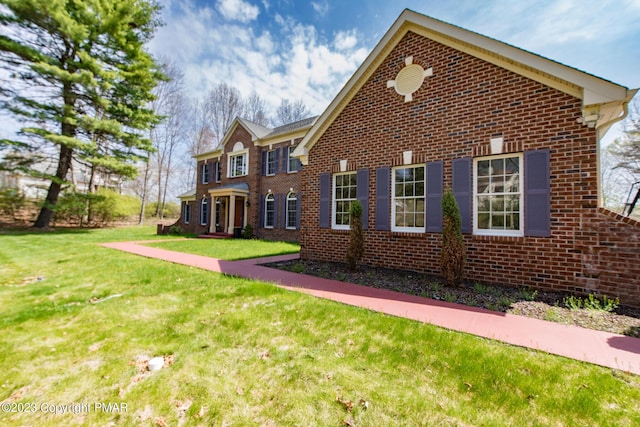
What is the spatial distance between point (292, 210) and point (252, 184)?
375 cm

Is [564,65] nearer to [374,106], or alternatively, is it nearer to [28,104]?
[374,106]

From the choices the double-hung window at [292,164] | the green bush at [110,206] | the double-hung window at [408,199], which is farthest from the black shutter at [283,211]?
the green bush at [110,206]

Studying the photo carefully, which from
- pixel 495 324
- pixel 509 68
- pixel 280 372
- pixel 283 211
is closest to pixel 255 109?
pixel 283 211

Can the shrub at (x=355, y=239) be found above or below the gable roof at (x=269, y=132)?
below

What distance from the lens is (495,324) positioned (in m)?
3.82

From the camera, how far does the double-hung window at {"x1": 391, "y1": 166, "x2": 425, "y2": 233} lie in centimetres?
701

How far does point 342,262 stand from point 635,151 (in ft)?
67.1

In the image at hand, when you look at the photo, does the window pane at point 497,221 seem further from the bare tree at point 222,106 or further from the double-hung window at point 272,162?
the bare tree at point 222,106

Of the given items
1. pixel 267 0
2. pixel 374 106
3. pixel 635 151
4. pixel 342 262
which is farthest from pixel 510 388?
pixel 635 151

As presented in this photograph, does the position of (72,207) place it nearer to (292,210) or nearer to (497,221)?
(292,210)

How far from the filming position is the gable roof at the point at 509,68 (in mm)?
4910

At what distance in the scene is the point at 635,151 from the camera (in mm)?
16328

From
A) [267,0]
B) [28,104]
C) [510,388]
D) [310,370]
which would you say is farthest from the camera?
[28,104]

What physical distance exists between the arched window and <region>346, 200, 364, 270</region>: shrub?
8.68 m
